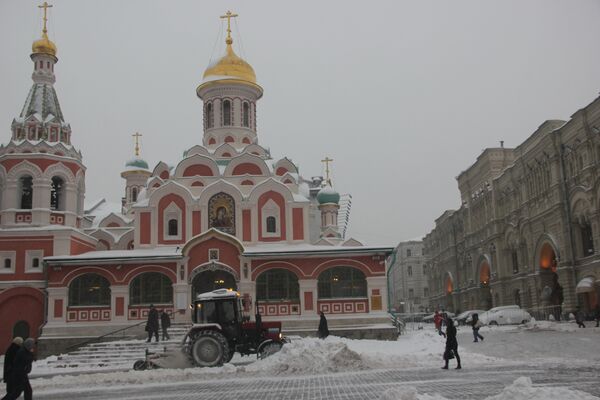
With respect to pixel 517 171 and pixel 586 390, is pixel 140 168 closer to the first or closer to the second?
pixel 517 171

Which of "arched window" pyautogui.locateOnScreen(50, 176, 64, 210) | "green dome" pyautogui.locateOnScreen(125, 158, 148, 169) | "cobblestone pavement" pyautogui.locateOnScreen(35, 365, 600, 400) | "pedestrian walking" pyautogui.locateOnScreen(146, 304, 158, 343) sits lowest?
"cobblestone pavement" pyautogui.locateOnScreen(35, 365, 600, 400)

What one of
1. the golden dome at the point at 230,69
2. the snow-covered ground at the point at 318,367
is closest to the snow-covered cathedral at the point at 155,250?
the golden dome at the point at 230,69

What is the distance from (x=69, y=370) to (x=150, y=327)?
4.36 metres

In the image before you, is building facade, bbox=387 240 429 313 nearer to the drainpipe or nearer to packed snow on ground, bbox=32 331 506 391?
the drainpipe

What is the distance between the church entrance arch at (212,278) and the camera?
96.2 feet

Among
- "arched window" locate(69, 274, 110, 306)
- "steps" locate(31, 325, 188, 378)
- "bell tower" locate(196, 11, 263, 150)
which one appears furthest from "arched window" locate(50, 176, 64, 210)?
"bell tower" locate(196, 11, 263, 150)

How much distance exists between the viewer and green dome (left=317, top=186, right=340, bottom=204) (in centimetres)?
4382

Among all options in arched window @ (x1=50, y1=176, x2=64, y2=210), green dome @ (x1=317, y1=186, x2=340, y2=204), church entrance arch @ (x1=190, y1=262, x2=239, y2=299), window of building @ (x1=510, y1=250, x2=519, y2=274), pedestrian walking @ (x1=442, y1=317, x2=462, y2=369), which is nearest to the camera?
pedestrian walking @ (x1=442, y1=317, x2=462, y2=369)

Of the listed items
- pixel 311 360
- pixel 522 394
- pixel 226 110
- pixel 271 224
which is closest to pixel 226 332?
pixel 311 360

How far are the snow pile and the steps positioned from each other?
4461 millimetres

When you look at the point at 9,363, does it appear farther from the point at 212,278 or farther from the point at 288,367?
the point at 212,278

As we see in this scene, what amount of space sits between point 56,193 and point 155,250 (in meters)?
5.40

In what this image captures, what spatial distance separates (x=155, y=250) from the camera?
1219 inches

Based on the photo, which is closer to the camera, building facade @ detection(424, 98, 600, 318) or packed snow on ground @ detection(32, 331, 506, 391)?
packed snow on ground @ detection(32, 331, 506, 391)
